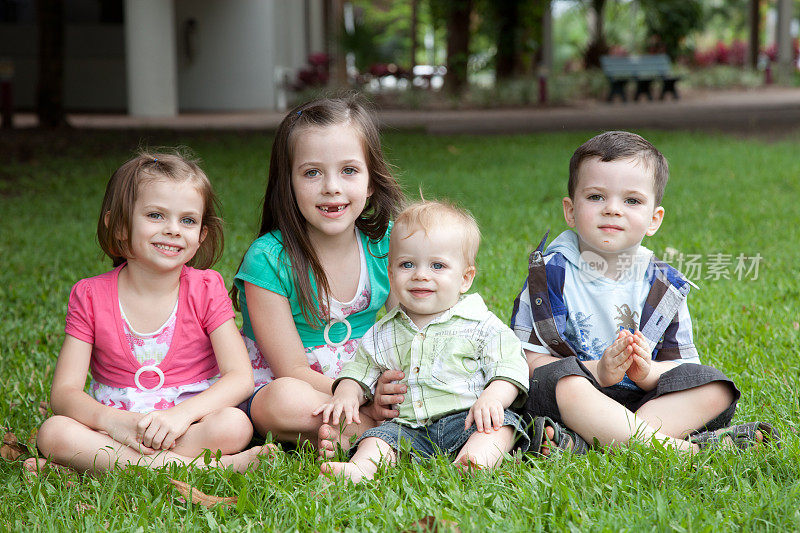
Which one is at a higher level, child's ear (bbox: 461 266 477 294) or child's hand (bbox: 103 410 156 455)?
child's ear (bbox: 461 266 477 294)

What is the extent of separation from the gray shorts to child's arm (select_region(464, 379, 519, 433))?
11 cm

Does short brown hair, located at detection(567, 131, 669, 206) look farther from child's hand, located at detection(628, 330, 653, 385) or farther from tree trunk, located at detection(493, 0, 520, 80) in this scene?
tree trunk, located at detection(493, 0, 520, 80)

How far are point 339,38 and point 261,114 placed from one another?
519 cm

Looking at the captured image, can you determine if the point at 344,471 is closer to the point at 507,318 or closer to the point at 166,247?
the point at 166,247

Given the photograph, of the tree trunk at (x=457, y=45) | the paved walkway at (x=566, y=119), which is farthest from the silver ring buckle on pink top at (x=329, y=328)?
the tree trunk at (x=457, y=45)

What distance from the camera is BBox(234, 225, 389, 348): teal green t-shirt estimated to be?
9.37ft

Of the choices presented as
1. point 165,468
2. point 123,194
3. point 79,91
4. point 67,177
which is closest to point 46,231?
point 67,177

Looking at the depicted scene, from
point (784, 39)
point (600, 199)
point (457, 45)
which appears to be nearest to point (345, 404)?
point (600, 199)

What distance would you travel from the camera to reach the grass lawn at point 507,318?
2.11m

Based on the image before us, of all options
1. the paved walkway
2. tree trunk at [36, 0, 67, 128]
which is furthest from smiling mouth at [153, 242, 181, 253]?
tree trunk at [36, 0, 67, 128]

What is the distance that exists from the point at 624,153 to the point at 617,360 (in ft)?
2.09

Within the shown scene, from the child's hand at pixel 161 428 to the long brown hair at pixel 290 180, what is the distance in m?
0.58

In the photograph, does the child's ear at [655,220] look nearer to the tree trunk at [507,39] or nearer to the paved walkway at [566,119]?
the paved walkway at [566,119]

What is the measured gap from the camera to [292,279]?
288 cm
